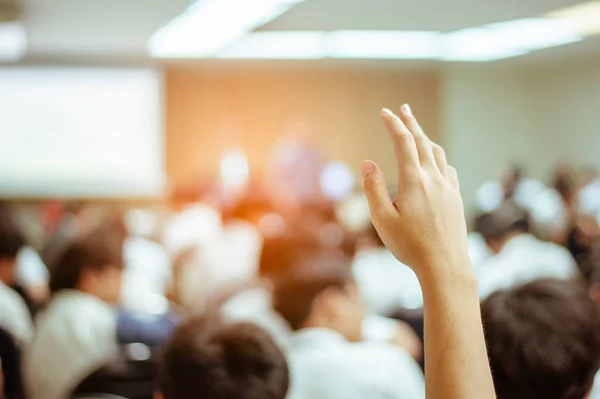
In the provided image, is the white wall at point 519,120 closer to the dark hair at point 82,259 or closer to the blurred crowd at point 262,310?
the blurred crowd at point 262,310

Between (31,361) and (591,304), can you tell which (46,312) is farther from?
(591,304)

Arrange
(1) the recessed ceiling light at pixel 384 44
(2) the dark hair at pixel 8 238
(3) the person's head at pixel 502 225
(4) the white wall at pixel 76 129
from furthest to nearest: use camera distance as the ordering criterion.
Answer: (4) the white wall at pixel 76 129, (1) the recessed ceiling light at pixel 384 44, (3) the person's head at pixel 502 225, (2) the dark hair at pixel 8 238

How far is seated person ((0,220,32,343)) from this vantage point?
3.48 meters

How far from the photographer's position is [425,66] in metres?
10.2

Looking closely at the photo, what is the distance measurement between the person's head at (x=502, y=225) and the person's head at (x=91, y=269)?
2.42 m

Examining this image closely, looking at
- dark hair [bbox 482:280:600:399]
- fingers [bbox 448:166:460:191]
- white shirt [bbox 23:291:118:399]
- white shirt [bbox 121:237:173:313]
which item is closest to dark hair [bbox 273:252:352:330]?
white shirt [bbox 23:291:118:399]

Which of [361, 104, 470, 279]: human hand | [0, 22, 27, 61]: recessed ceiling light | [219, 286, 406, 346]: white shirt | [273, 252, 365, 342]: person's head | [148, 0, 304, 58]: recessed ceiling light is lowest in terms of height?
[219, 286, 406, 346]: white shirt

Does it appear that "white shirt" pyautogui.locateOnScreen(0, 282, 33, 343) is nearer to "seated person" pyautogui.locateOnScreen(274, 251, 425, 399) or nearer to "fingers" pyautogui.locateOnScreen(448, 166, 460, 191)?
"seated person" pyautogui.locateOnScreen(274, 251, 425, 399)

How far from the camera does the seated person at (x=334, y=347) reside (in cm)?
239

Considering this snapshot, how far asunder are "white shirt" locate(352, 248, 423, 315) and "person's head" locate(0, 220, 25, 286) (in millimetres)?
1609

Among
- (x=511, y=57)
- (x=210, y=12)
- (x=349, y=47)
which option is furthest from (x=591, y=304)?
(x=511, y=57)

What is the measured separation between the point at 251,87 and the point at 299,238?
6987 mm

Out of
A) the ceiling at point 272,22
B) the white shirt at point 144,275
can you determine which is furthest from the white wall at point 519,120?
the white shirt at point 144,275

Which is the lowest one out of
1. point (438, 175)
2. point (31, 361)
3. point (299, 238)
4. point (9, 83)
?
point (31, 361)
